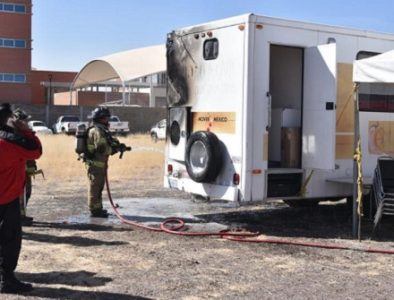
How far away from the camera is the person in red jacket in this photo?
552 centimetres

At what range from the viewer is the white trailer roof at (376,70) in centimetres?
749

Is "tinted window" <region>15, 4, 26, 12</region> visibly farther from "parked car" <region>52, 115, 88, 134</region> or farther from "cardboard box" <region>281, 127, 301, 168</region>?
"cardboard box" <region>281, 127, 301, 168</region>

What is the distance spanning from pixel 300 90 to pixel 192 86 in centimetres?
163

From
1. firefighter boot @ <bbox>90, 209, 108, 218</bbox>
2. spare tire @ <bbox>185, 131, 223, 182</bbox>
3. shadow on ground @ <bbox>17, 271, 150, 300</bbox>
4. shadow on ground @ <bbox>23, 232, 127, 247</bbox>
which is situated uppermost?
spare tire @ <bbox>185, 131, 223, 182</bbox>

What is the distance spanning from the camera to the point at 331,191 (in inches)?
354

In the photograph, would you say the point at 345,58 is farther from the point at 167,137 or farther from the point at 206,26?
the point at 167,137

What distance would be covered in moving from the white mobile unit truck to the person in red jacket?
3257mm

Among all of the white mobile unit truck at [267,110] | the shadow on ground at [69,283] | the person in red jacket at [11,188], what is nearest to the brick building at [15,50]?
the white mobile unit truck at [267,110]

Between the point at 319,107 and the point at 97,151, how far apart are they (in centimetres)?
333

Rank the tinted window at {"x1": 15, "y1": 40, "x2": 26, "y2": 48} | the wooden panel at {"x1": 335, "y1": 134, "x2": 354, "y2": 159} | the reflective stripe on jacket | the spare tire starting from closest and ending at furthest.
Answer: the spare tire
the wooden panel at {"x1": 335, "y1": 134, "x2": 354, "y2": 159}
the reflective stripe on jacket
the tinted window at {"x1": 15, "y1": 40, "x2": 26, "y2": 48}

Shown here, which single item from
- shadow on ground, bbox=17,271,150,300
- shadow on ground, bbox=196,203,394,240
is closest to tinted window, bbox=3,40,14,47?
shadow on ground, bbox=196,203,394,240

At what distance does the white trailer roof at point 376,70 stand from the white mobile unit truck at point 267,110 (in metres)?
0.55

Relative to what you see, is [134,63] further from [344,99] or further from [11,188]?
[11,188]

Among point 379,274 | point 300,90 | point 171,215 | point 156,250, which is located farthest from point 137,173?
point 379,274
